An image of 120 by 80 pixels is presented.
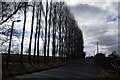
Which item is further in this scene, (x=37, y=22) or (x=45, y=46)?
(x=45, y=46)

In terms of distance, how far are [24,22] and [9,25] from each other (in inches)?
333

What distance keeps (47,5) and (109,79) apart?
3254 cm

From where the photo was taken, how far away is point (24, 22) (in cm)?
3872

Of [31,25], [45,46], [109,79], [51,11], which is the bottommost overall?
[109,79]

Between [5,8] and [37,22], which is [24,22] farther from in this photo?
[5,8]

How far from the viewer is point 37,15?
148ft

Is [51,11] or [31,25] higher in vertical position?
[51,11]

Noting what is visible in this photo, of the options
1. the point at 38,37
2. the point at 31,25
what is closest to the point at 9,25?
the point at 31,25

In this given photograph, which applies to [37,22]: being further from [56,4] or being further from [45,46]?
[56,4]

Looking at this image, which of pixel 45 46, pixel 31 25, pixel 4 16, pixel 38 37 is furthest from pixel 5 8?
pixel 45 46

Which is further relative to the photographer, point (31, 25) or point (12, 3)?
point (31, 25)

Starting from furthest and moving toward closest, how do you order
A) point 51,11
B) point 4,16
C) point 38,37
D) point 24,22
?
point 51,11 < point 38,37 < point 24,22 < point 4,16

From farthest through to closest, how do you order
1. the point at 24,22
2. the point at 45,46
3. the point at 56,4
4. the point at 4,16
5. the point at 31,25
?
the point at 56,4 < the point at 45,46 < the point at 31,25 < the point at 24,22 < the point at 4,16

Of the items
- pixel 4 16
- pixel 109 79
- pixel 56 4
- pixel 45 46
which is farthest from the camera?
pixel 56 4
